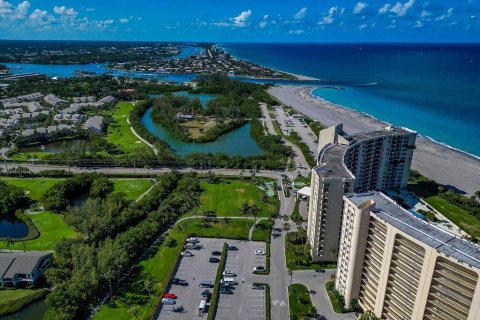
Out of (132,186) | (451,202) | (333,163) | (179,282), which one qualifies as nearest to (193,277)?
(179,282)

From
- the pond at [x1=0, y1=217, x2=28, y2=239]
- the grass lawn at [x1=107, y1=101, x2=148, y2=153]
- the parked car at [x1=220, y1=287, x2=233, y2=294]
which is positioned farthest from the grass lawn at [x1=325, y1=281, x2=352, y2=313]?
the grass lawn at [x1=107, y1=101, x2=148, y2=153]

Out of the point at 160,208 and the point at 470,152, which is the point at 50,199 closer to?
the point at 160,208

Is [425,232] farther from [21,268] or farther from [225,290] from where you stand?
[21,268]

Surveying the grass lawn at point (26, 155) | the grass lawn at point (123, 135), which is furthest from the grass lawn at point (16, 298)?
the grass lawn at point (26, 155)

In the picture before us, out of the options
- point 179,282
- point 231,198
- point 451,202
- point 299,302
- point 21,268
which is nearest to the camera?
point 299,302

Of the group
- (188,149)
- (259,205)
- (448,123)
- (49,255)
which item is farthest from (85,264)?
(448,123)

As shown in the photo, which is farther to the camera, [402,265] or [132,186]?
[132,186]
